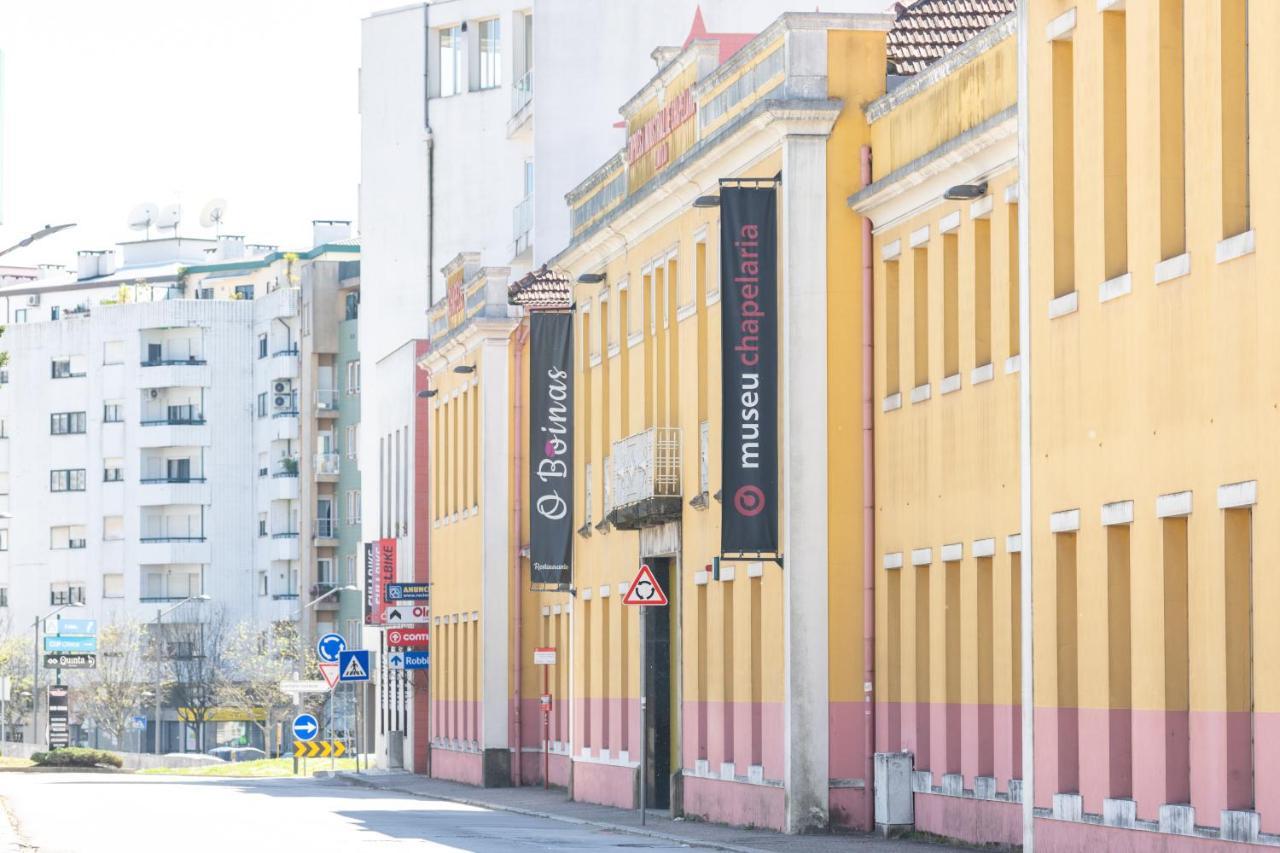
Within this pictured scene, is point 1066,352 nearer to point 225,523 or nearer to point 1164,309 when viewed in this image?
point 1164,309

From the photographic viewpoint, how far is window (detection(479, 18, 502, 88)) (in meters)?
75.6

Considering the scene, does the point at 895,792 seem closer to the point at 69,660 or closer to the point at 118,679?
the point at 69,660

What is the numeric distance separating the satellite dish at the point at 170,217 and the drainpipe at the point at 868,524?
4894 inches

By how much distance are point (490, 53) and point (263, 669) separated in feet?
161

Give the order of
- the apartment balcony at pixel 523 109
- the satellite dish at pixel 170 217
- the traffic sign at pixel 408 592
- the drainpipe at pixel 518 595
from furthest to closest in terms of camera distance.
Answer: the satellite dish at pixel 170 217 → the traffic sign at pixel 408 592 → the apartment balcony at pixel 523 109 → the drainpipe at pixel 518 595

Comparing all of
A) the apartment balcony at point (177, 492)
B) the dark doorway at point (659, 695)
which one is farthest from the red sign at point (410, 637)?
the apartment balcony at point (177, 492)

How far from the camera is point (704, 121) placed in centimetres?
3569

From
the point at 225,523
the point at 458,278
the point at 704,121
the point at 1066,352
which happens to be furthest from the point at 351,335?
the point at 1066,352

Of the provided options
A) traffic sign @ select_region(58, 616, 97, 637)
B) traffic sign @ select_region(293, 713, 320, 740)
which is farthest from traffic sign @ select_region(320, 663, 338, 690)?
traffic sign @ select_region(58, 616, 97, 637)

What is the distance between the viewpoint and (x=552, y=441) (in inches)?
1799

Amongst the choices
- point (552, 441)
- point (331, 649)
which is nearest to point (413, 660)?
point (331, 649)

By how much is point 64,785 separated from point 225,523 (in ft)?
248

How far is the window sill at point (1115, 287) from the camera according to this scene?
2223 centimetres

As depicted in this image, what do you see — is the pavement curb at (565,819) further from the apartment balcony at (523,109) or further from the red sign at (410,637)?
the apartment balcony at (523,109)
